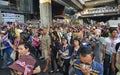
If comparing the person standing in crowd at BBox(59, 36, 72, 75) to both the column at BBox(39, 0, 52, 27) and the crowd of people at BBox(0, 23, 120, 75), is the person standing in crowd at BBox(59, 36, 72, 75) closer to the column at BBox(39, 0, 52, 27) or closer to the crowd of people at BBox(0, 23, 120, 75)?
the crowd of people at BBox(0, 23, 120, 75)

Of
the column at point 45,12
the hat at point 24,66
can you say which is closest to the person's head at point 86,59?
the hat at point 24,66

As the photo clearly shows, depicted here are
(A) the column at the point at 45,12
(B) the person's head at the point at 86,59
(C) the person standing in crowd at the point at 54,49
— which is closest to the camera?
(B) the person's head at the point at 86,59

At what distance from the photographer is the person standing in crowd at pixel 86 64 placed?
4.05 meters

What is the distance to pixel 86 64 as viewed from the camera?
411 cm

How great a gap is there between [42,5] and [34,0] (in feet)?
75.2

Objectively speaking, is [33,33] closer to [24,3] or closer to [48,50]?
[48,50]

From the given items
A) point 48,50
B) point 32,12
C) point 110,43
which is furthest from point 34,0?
point 110,43

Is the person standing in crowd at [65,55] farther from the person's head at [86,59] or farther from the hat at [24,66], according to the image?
the person's head at [86,59]

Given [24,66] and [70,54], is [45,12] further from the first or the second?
[24,66]

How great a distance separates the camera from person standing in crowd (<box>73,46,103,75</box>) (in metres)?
4.05

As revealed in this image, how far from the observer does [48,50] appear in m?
11.5

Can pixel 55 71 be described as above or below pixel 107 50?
below

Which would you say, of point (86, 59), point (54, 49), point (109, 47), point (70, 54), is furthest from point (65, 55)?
point (86, 59)

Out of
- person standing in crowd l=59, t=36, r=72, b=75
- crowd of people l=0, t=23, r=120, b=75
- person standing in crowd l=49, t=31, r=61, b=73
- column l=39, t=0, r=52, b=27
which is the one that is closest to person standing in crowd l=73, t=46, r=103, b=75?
crowd of people l=0, t=23, r=120, b=75
